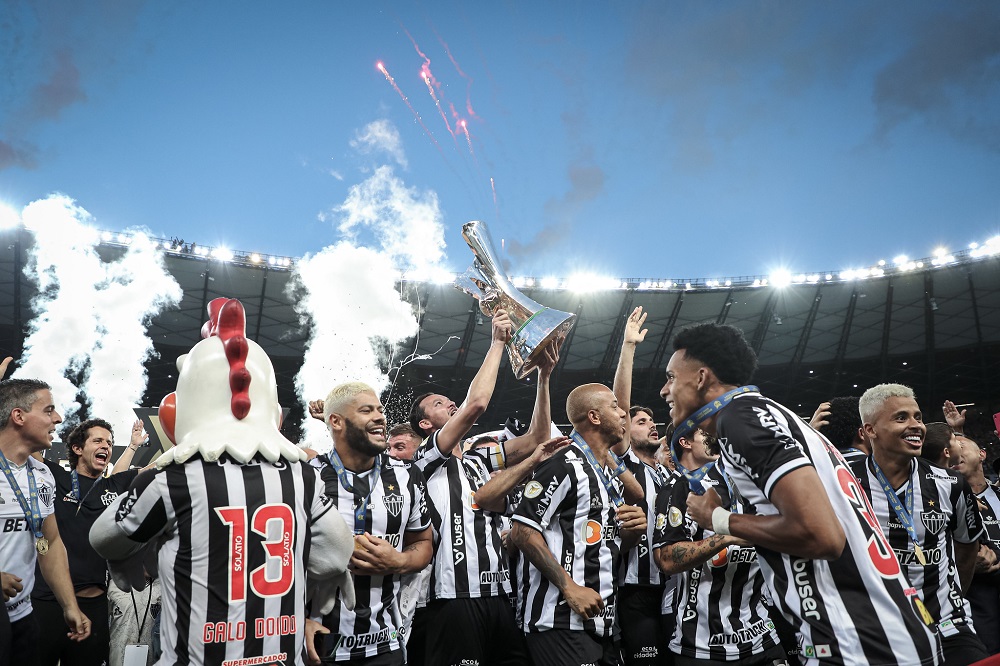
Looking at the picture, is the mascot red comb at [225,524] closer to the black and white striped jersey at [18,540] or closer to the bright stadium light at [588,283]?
the black and white striped jersey at [18,540]

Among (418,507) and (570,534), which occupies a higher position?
(418,507)

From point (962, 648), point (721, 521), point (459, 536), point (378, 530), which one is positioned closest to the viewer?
point (721, 521)

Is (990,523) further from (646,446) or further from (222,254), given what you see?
(222,254)

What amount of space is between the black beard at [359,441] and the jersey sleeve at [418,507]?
0.26m

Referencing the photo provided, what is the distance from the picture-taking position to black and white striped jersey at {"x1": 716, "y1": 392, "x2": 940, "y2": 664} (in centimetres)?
232

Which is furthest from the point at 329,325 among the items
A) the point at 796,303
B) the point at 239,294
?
the point at 796,303

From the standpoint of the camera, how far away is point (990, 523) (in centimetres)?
508

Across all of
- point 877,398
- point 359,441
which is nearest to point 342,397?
point 359,441

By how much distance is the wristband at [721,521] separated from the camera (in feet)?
8.69

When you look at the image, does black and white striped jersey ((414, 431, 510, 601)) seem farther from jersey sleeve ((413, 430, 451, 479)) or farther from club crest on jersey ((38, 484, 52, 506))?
club crest on jersey ((38, 484, 52, 506))

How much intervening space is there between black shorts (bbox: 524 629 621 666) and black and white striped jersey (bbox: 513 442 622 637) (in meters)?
0.04

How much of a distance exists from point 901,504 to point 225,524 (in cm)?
339

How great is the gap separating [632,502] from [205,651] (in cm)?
298

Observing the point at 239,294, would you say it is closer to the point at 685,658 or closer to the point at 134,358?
the point at 134,358
